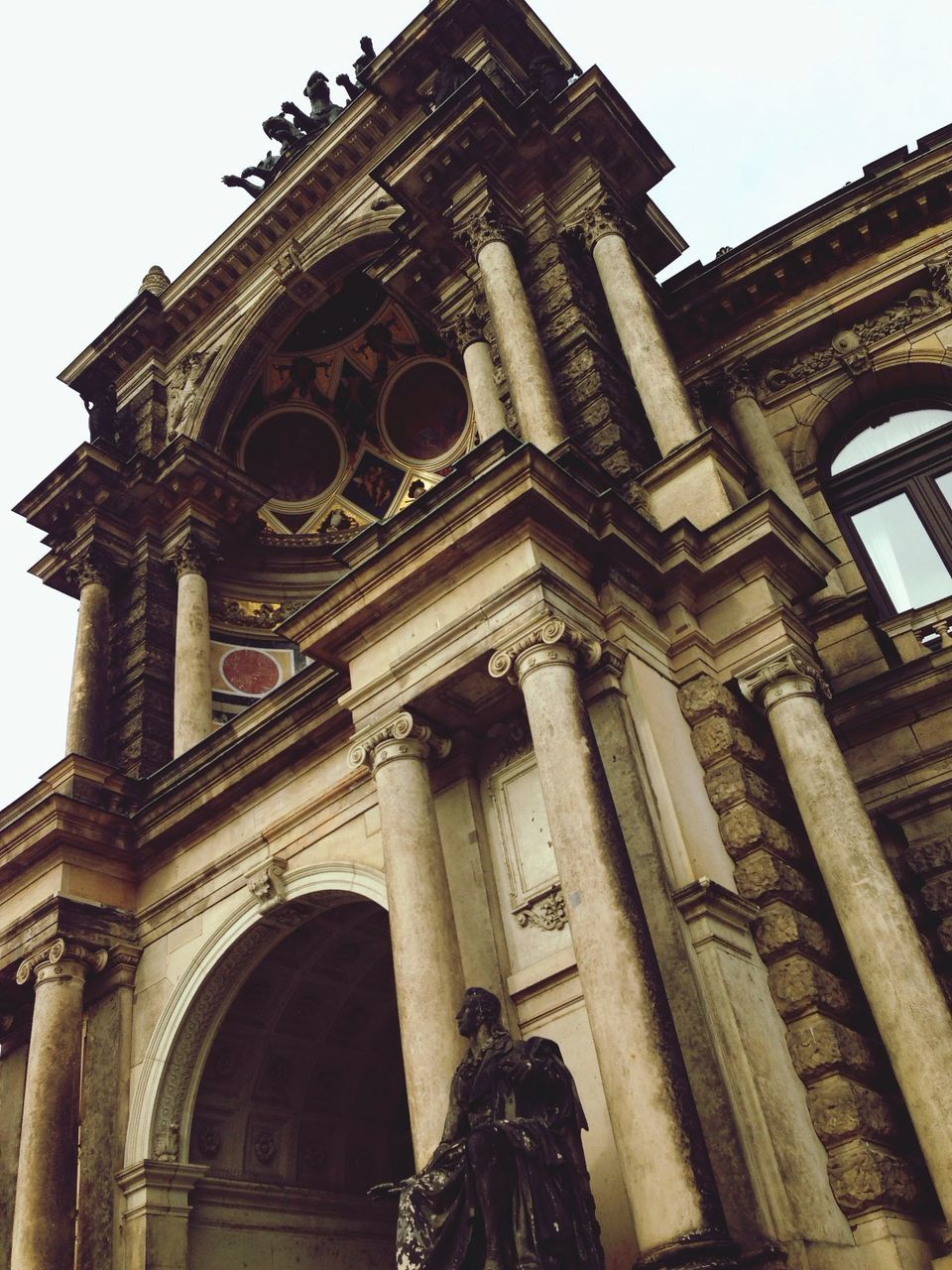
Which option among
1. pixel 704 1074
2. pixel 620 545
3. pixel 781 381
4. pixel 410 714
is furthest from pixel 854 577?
pixel 704 1074

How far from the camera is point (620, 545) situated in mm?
9852

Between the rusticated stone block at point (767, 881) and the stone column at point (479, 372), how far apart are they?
5892 mm

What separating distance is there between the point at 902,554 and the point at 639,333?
3.83m

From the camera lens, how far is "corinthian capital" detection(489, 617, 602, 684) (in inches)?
352

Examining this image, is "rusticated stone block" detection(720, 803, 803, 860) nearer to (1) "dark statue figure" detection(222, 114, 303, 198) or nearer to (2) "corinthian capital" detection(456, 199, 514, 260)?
(2) "corinthian capital" detection(456, 199, 514, 260)

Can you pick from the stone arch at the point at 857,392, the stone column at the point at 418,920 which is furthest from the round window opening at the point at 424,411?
the stone column at the point at 418,920

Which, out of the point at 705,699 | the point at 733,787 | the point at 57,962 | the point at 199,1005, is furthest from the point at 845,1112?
the point at 57,962

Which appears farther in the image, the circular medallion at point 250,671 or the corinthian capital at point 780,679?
the circular medallion at point 250,671

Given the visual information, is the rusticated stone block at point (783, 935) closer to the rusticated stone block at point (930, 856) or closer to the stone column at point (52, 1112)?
the rusticated stone block at point (930, 856)

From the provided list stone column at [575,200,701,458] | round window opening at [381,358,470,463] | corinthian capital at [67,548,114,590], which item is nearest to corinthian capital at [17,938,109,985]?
corinthian capital at [67,548,114,590]

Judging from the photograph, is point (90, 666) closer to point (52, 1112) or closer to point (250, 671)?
point (250, 671)

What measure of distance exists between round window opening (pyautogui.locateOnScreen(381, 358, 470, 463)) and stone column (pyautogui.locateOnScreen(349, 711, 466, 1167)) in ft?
33.5

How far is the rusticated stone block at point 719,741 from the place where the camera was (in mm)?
9719

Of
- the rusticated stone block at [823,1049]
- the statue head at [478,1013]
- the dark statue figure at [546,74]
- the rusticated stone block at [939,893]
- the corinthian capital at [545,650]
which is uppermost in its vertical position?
the dark statue figure at [546,74]
